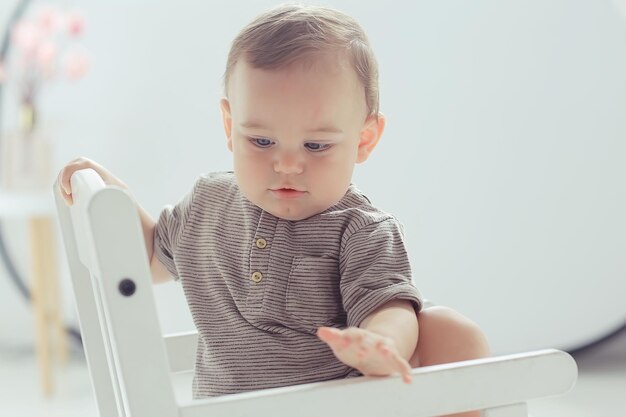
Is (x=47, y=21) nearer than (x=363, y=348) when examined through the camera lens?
No

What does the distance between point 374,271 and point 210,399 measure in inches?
10.1

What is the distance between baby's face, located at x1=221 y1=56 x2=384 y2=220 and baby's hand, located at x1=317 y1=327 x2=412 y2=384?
0.76 feet

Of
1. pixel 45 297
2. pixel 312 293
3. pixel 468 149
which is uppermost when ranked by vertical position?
pixel 312 293

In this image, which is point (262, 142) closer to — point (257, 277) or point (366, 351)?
point (257, 277)

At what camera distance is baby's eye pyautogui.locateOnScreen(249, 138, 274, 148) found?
922 mm

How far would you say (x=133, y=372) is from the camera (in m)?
0.68

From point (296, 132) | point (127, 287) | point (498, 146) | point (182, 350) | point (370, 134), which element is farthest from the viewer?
point (498, 146)

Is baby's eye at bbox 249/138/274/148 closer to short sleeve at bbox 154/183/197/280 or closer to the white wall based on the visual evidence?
short sleeve at bbox 154/183/197/280

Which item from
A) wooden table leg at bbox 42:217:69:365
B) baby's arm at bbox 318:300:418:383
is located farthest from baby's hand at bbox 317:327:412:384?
wooden table leg at bbox 42:217:69:365

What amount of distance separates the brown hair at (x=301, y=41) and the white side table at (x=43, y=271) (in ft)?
4.22

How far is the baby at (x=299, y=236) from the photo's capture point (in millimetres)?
898

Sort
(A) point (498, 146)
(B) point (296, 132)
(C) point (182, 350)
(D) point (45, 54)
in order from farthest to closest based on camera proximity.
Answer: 1. (D) point (45, 54)
2. (A) point (498, 146)
3. (C) point (182, 350)
4. (B) point (296, 132)

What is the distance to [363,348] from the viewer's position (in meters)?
0.72

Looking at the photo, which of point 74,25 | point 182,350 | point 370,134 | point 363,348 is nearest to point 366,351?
point 363,348
